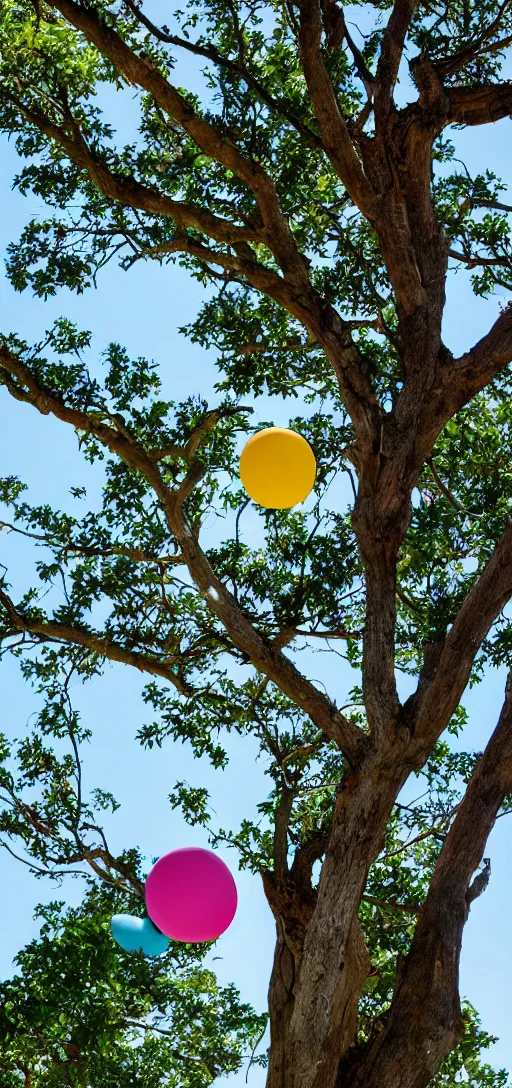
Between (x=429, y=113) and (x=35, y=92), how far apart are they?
2.42m

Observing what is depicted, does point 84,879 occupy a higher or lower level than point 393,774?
higher

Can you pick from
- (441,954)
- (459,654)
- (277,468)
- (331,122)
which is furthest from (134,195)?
(441,954)

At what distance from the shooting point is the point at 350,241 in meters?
6.77

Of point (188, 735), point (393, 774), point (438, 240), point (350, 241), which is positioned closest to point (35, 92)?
point (350, 241)

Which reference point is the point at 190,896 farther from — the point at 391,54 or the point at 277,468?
the point at 391,54

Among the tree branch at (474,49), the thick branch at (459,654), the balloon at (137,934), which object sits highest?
the tree branch at (474,49)

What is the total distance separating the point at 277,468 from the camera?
15.5 feet

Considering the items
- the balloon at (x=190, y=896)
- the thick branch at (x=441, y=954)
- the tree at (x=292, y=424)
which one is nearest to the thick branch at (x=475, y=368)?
the tree at (x=292, y=424)

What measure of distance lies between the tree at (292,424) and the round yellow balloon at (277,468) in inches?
19.2

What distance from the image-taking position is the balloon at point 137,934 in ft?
18.5

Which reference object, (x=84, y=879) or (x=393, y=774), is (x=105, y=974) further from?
(x=393, y=774)

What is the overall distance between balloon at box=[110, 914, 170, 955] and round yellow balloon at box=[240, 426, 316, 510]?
2588 millimetres

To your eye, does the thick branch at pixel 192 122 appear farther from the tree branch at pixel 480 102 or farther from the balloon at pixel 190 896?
the balloon at pixel 190 896

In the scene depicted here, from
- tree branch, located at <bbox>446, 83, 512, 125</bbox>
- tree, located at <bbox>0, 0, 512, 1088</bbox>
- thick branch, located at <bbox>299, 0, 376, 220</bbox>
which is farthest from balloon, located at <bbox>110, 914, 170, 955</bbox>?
tree branch, located at <bbox>446, 83, 512, 125</bbox>
